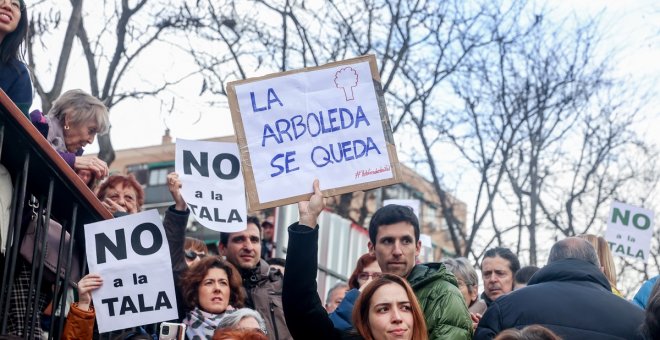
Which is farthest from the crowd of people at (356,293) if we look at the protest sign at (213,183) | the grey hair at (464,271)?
the grey hair at (464,271)

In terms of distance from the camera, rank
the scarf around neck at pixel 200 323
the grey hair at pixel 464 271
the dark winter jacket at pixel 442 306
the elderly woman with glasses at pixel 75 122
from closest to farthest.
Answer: the dark winter jacket at pixel 442 306 < the elderly woman with glasses at pixel 75 122 < the scarf around neck at pixel 200 323 < the grey hair at pixel 464 271

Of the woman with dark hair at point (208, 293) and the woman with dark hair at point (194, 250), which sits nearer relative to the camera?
the woman with dark hair at point (208, 293)

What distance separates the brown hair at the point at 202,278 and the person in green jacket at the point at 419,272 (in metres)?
1.03

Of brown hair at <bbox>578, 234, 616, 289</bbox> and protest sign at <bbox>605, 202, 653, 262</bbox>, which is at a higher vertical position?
protest sign at <bbox>605, 202, 653, 262</bbox>

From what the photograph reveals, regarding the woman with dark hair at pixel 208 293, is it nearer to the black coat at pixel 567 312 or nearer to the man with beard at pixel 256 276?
the man with beard at pixel 256 276

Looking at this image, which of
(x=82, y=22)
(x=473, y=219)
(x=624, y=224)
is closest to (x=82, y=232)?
(x=624, y=224)

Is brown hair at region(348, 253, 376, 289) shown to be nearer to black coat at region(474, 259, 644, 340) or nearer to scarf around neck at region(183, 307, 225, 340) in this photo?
scarf around neck at region(183, 307, 225, 340)

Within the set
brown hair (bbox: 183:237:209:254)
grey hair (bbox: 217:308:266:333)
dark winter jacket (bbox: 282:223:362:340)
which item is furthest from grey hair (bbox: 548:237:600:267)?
brown hair (bbox: 183:237:209:254)

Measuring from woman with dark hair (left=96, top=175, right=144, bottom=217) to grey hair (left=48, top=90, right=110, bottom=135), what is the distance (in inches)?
30.4

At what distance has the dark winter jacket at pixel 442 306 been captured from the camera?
16.0 ft

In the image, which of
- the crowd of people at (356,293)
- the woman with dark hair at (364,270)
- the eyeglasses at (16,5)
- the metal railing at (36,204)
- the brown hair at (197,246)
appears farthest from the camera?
the brown hair at (197,246)

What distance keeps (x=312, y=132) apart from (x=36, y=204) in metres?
1.46

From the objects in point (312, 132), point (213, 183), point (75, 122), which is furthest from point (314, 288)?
point (213, 183)

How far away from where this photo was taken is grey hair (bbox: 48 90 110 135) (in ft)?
18.9
